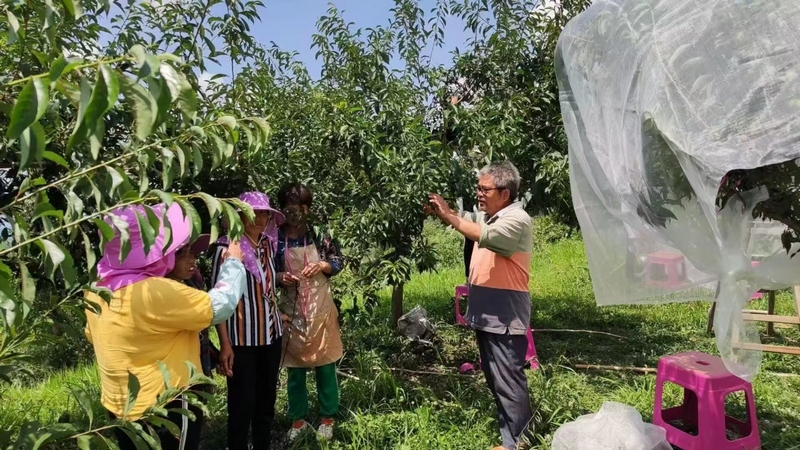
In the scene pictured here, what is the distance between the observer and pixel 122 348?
182 centimetres

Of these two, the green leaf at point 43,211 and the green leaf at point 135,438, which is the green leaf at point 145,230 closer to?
the green leaf at point 43,211

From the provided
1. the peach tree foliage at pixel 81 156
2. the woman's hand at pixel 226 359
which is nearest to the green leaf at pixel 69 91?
the peach tree foliage at pixel 81 156

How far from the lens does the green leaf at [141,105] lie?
2.18 feet

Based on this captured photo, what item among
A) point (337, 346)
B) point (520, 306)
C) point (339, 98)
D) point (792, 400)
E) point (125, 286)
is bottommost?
point (792, 400)

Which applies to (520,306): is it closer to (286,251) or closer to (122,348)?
(286,251)

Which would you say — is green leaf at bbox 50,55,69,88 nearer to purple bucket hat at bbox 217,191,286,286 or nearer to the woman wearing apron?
purple bucket hat at bbox 217,191,286,286

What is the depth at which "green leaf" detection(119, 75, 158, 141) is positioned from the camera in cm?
66

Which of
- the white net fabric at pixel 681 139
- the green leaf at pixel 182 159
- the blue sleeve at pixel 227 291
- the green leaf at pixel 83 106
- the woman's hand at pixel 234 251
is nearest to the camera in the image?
the green leaf at pixel 83 106

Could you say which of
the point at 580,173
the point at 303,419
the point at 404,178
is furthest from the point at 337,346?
the point at 580,173

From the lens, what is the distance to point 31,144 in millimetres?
674

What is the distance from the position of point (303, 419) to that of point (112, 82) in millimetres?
2801

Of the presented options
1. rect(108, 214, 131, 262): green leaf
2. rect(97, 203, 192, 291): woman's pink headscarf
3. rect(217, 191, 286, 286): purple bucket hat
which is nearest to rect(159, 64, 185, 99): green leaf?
rect(108, 214, 131, 262): green leaf

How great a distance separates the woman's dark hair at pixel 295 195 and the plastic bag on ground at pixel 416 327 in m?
2.10

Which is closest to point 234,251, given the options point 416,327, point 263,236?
point 263,236
